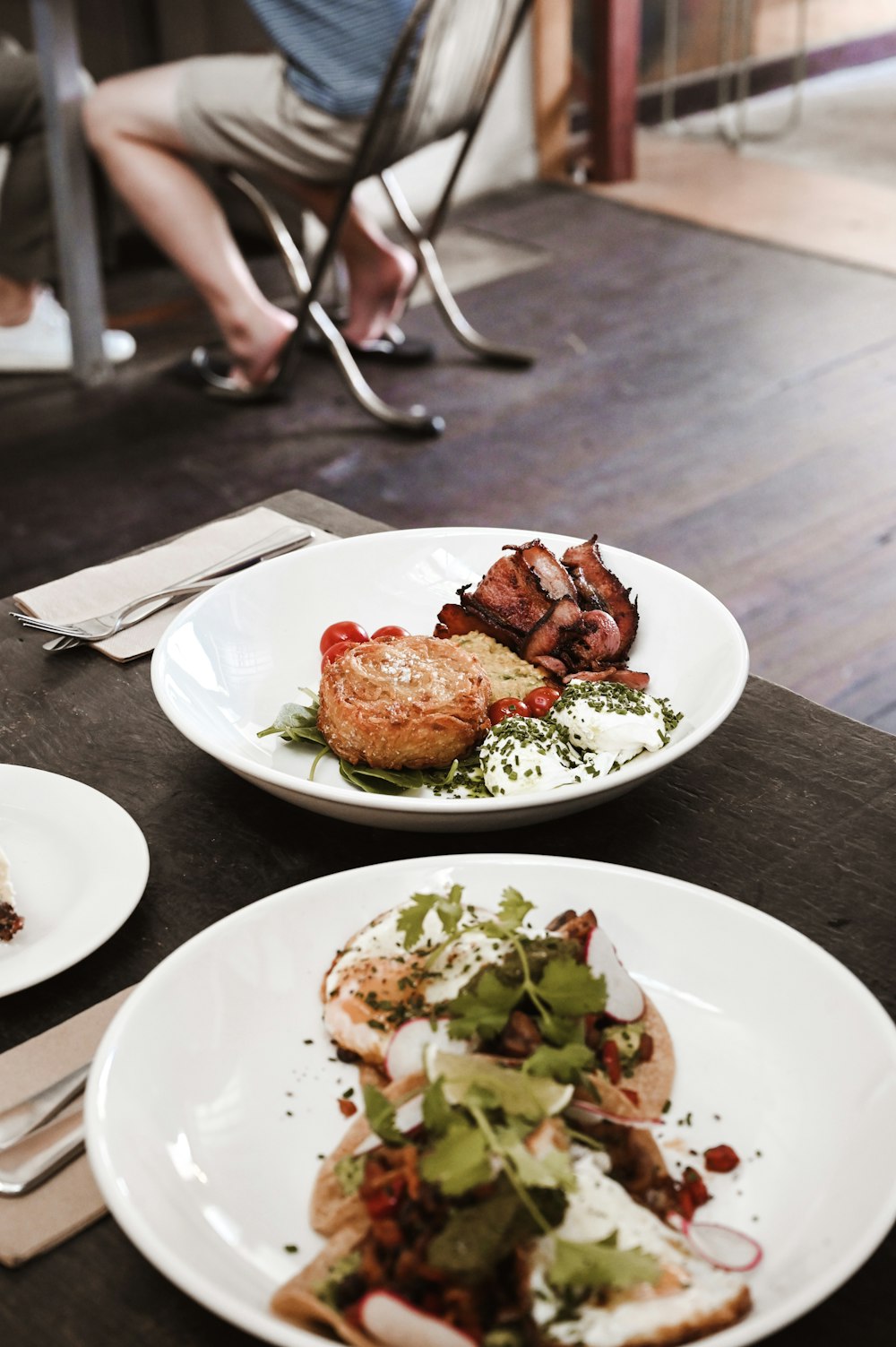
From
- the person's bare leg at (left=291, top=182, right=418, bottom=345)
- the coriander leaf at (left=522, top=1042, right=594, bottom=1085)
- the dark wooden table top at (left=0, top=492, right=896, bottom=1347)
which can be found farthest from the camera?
the person's bare leg at (left=291, top=182, right=418, bottom=345)

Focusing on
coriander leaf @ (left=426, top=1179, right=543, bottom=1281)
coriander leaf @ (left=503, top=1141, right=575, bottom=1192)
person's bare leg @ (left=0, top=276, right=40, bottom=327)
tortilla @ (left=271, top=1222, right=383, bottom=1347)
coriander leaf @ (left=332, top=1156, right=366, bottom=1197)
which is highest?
coriander leaf @ (left=503, top=1141, right=575, bottom=1192)

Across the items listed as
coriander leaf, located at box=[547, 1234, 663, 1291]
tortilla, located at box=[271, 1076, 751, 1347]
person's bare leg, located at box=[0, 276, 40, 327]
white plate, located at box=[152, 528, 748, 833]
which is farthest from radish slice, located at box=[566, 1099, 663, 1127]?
person's bare leg, located at box=[0, 276, 40, 327]

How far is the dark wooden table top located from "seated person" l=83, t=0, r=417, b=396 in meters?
1.97

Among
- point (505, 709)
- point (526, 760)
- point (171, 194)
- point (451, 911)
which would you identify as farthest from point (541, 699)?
point (171, 194)

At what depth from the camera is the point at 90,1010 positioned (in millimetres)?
821

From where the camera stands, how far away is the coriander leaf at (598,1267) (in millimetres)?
553

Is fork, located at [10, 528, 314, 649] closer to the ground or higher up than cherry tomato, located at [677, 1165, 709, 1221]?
closer to the ground

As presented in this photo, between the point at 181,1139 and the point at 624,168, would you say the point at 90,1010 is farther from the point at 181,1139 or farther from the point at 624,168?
the point at 624,168

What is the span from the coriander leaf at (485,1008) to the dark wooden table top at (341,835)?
6.6 inches

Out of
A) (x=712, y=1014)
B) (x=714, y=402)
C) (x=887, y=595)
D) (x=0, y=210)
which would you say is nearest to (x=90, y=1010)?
(x=712, y=1014)

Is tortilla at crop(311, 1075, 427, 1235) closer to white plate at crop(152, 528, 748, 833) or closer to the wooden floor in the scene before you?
white plate at crop(152, 528, 748, 833)

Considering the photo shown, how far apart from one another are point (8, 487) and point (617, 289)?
1.78 m

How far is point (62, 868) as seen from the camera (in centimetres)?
94

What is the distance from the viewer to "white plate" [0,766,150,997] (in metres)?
0.85
